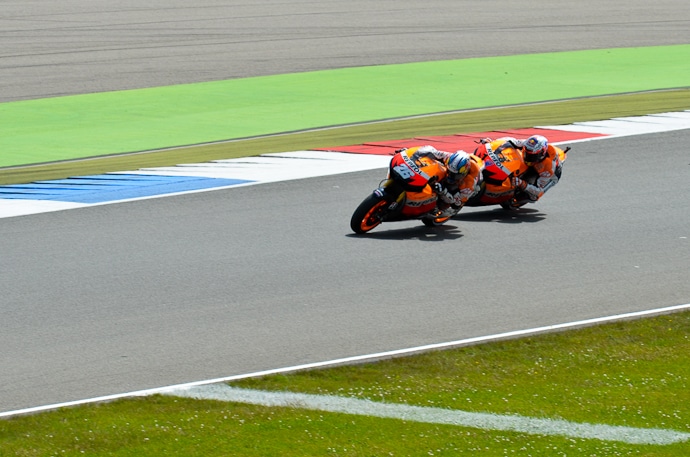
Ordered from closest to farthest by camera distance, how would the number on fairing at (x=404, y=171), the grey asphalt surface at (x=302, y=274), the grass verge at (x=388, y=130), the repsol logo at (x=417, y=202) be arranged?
the grey asphalt surface at (x=302, y=274), the number on fairing at (x=404, y=171), the repsol logo at (x=417, y=202), the grass verge at (x=388, y=130)

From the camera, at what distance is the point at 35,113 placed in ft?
68.6

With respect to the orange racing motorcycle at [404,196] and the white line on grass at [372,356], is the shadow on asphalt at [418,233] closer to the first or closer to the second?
the orange racing motorcycle at [404,196]

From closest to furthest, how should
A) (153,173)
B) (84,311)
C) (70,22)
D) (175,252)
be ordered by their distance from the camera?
(84,311)
(175,252)
(153,173)
(70,22)

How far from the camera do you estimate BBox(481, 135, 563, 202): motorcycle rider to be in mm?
12734

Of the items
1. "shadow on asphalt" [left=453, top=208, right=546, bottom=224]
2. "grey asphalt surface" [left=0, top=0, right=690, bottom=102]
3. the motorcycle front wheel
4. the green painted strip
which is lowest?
"shadow on asphalt" [left=453, top=208, right=546, bottom=224]

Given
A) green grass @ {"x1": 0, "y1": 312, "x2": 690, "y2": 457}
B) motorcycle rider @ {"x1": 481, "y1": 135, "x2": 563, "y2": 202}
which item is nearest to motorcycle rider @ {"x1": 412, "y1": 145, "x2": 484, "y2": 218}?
motorcycle rider @ {"x1": 481, "y1": 135, "x2": 563, "y2": 202}

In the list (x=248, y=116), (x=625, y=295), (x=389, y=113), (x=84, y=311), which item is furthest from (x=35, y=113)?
(x=625, y=295)

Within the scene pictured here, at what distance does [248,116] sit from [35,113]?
363cm

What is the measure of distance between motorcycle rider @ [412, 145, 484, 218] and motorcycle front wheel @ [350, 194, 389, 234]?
0.53m

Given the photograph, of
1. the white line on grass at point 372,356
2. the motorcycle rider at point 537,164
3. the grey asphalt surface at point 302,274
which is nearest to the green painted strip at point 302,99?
the grey asphalt surface at point 302,274

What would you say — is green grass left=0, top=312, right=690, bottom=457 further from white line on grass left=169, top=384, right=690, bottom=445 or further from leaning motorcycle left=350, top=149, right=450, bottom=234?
leaning motorcycle left=350, top=149, right=450, bottom=234

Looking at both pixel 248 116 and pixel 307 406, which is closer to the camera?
pixel 307 406

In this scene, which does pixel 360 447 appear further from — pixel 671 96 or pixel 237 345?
pixel 671 96

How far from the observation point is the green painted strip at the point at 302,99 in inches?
739
